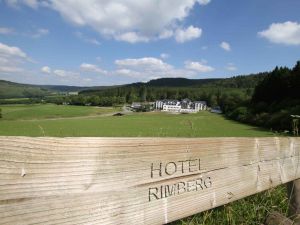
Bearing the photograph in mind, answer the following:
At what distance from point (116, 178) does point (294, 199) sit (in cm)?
189

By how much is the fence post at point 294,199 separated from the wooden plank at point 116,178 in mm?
742

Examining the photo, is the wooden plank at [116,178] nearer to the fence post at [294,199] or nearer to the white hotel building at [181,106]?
the fence post at [294,199]

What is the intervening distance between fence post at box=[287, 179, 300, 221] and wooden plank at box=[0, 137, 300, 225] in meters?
0.74

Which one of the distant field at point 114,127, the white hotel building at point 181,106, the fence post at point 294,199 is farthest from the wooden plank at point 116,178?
the white hotel building at point 181,106

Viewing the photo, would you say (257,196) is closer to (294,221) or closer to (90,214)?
(294,221)

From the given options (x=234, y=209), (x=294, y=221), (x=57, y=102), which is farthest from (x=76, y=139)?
(x=57, y=102)

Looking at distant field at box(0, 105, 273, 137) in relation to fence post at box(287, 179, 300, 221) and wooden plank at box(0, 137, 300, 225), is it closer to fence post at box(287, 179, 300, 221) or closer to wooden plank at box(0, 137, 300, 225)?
fence post at box(287, 179, 300, 221)

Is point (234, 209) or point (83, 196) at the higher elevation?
point (83, 196)

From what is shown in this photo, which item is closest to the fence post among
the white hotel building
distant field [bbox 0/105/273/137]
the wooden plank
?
the wooden plank

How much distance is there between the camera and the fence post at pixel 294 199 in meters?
2.50

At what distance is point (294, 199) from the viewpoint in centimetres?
256

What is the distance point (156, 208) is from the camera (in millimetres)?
1470

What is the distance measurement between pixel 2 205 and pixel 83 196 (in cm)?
30

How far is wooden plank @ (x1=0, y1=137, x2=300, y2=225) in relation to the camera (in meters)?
1.02
